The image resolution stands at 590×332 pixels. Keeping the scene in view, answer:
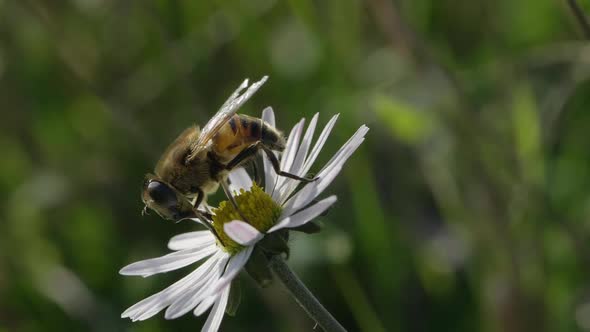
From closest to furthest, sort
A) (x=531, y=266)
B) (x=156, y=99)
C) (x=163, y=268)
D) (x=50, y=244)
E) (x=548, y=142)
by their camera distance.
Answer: (x=163, y=268) < (x=531, y=266) < (x=548, y=142) < (x=50, y=244) < (x=156, y=99)

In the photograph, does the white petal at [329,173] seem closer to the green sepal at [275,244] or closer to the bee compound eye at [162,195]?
the green sepal at [275,244]

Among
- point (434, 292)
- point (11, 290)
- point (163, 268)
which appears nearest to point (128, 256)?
point (11, 290)

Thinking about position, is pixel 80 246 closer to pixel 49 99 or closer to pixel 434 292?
pixel 49 99

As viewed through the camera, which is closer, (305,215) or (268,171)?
(305,215)

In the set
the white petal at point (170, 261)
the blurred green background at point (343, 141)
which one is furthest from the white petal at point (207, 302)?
the blurred green background at point (343, 141)

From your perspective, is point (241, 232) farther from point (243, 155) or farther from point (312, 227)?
point (243, 155)

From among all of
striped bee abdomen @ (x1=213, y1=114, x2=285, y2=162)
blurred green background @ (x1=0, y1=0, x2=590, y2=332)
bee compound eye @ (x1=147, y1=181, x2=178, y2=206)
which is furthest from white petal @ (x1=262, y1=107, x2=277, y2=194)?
blurred green background @ (x1=0, y1=0, x2=590, y2=332)

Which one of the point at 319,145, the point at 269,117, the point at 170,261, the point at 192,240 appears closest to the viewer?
the point at 319,145

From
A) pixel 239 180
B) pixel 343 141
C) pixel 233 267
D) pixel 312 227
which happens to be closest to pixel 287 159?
pixel 239 180
